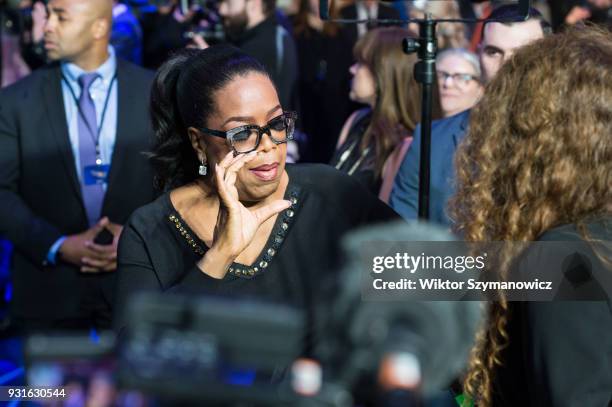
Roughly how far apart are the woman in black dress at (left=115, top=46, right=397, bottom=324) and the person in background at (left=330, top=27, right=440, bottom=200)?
138 cm

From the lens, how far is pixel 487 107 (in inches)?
73.4

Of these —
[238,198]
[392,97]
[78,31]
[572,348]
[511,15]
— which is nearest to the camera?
[572,348]

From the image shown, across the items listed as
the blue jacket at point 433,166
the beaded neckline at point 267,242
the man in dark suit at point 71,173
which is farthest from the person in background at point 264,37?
the beaded neckline at point 267,242

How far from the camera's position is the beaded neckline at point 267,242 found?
2.38 m

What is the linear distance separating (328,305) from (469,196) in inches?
38.2

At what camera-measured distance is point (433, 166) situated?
345 cm

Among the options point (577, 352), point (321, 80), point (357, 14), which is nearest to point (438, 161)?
point (577, 352)

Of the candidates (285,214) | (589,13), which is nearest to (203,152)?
(285,214)

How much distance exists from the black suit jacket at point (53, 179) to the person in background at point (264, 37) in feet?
5.15

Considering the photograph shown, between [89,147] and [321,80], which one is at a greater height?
[89,147]

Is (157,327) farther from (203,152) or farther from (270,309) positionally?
(203,152)

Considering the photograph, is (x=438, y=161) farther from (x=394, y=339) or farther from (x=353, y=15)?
(x=353, y=15)

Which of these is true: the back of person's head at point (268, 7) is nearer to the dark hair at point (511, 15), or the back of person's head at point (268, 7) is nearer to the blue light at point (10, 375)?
the dark hair at point (511, 15)

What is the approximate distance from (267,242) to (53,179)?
166 centimetres
